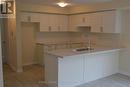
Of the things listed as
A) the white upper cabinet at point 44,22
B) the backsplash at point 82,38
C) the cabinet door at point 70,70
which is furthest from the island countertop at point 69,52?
the white upper cabinet at point 44,22

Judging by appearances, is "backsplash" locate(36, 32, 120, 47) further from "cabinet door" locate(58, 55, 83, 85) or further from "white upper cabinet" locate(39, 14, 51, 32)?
"cabinet door" locate(58, 55, 83, 85)

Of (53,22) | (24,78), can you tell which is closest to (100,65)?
(24,78)

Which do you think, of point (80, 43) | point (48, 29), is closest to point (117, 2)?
point (80, 43)

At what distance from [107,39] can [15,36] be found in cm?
334

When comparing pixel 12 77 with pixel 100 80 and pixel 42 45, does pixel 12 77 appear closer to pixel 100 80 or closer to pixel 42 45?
pixel 42 45

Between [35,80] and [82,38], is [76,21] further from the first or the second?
[35,80]

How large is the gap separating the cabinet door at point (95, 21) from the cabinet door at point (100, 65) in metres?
1.10

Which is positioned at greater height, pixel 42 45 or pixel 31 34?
pixel 31 34

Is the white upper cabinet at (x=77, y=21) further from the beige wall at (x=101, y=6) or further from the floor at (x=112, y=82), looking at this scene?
the floor at (x=112, y=82)

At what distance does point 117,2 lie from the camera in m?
5.04

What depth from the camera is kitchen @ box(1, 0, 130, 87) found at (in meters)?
4.23

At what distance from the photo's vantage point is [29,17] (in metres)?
6.08

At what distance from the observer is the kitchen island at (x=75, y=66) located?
3.98 meters

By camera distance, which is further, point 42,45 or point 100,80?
point 42,45
